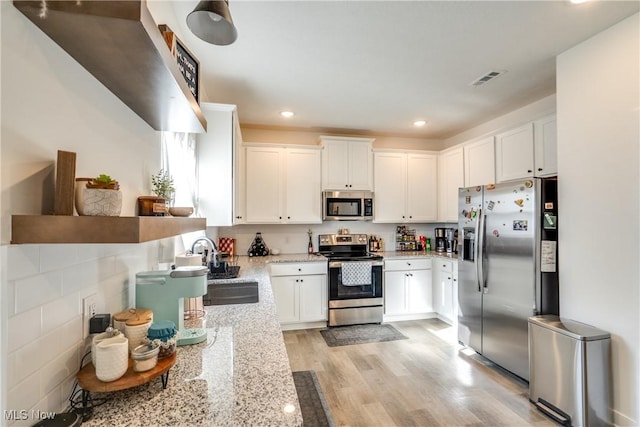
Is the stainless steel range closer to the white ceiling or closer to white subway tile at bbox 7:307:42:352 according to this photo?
the white ceiling

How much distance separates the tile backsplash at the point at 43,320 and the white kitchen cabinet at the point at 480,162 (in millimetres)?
Result: 3813

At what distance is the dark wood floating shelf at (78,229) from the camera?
2.15 ft

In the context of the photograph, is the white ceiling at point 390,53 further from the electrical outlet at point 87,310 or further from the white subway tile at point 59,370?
the white subway tile at point 59,370

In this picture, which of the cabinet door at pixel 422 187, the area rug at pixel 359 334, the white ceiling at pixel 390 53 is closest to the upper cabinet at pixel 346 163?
the white ceiling at pixel 390 53

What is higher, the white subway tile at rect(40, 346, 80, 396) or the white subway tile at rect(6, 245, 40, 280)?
the white subway tile at rect(6, 245, 40, 280)

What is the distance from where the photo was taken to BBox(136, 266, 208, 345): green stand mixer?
4.07 feet

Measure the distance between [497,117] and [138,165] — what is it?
411 centimetres

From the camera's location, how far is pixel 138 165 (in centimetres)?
134

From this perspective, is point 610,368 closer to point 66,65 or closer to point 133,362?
point 133,362

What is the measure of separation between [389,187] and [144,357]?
3977 mm

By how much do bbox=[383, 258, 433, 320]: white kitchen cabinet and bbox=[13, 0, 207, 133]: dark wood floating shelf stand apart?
136 inches

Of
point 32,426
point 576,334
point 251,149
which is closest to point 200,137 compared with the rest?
point 251,149

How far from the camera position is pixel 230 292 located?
→ 2.32m

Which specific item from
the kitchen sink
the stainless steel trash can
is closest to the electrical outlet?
the kitchen sink
